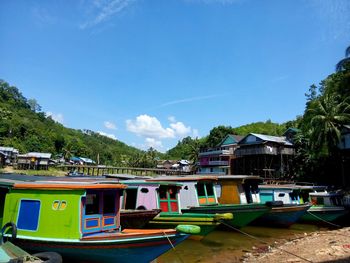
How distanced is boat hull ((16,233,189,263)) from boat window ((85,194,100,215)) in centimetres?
113

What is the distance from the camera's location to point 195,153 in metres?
76.4

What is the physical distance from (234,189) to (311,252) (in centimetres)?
692

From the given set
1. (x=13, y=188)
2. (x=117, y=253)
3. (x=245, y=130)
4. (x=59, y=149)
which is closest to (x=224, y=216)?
(x=117, y=253)

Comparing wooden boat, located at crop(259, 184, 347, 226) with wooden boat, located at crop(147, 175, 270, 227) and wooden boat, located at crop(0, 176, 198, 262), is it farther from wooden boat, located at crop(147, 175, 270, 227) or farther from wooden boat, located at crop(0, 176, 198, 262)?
wooden boat, located at crop(0, 176, 198, 262)

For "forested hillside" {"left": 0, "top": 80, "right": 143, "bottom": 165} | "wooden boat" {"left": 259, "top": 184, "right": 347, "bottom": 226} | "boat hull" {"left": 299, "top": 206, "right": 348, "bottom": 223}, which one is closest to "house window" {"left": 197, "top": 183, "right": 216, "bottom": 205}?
"wooden boat" {"left": 259, "top": 184, "right": 347, "bottom": 226}

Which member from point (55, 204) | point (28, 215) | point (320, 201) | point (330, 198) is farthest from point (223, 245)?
point (320, 201)

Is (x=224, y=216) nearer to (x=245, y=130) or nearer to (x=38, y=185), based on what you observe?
(x=38, y=185)

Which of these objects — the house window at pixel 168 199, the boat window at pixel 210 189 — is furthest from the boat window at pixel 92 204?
the boat window at pixel 210 189

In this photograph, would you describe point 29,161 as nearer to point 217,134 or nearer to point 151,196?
point 217,134

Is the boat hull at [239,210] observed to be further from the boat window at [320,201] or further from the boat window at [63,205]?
the boat window at [320,201]

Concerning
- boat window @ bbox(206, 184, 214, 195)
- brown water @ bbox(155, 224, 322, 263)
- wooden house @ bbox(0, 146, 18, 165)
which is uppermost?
wooden house @ bbox(0, 146, 18, 165)

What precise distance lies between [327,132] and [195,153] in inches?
1769

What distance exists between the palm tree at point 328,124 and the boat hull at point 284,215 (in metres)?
17.5

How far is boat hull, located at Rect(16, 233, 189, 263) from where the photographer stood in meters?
8.49
